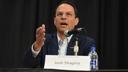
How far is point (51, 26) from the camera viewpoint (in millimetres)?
3361

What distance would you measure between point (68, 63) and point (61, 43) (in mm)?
624

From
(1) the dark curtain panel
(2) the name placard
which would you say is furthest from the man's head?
(1) the dark curtain panel

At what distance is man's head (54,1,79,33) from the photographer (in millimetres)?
2453

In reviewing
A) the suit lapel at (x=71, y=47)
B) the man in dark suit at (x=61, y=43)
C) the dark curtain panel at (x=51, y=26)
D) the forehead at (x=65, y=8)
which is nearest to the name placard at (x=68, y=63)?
the man in dark suit at (x=61, y=43)

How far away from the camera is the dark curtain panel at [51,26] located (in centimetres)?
337

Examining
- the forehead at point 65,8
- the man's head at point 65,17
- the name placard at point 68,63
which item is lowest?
the name placard at point 68,63

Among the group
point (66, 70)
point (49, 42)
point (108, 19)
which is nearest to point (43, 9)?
point (108, 19)

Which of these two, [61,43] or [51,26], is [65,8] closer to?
[61,43]

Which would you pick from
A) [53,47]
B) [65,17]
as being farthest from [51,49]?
[65,17]

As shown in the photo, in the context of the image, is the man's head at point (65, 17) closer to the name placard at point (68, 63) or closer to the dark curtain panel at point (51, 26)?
the name placard at point (68, 63)

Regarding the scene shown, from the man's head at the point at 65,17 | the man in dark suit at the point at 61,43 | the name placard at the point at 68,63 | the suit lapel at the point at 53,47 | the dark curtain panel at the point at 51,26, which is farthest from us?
the dark curtain panel at the point at 51,26

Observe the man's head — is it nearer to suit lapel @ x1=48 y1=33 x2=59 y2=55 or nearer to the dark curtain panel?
suit lapel @ x1=48 y1=33 x2=59 y2=55

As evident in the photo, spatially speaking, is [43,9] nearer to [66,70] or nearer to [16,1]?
[16,1]

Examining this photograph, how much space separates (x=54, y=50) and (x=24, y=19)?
1.15 metres
